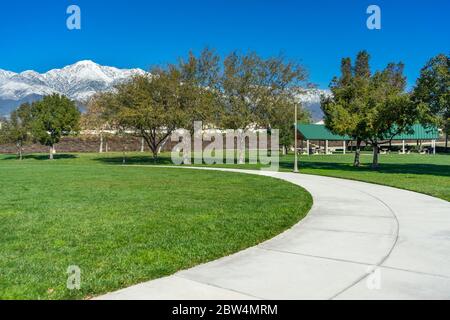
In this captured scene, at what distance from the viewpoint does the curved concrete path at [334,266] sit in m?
4.34

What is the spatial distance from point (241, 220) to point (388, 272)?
3998 mm

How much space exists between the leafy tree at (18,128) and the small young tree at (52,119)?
44.5 inches

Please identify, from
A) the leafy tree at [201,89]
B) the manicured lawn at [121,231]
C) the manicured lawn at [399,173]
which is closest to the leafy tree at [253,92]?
the leafy tree at [201,89]

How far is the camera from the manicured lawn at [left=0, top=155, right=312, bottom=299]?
4.96m

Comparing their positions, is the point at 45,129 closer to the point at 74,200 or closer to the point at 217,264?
the point at 74,200

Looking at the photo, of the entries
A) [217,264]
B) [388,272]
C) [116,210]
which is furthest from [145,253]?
[116,210]

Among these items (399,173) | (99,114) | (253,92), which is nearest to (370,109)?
(399,173)

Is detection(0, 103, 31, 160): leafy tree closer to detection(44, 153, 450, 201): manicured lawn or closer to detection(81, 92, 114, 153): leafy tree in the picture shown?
detection(81, 92, 114, 153): leafy tree

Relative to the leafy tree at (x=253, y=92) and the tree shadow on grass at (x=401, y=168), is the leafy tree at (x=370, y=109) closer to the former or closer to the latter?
the tree shadow on grass at (x=401, y=168)

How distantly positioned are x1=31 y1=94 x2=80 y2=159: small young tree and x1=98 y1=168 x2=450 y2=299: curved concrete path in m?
47.7

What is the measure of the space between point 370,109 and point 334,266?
22952 millimetres

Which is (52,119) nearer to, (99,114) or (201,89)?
(99,114)

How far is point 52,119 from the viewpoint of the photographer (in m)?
49.4
